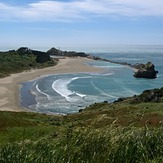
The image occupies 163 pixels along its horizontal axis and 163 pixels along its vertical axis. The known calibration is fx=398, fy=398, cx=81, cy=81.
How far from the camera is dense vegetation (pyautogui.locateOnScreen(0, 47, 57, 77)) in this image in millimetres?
125375

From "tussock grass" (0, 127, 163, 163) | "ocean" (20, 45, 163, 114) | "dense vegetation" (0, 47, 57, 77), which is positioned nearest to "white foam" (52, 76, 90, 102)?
"ocean" (20, 45, 163, 114)

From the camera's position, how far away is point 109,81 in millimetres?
104438

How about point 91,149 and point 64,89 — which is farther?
point 64,89

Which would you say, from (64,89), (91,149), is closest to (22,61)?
(64,89)

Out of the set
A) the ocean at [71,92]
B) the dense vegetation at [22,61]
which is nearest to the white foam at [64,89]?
the ocean at [71,92]

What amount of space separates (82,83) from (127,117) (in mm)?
61459

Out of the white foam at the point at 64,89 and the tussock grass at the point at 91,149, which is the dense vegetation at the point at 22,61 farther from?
the tussock grass at the point at 91,149

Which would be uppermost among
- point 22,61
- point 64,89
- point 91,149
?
point 91,149

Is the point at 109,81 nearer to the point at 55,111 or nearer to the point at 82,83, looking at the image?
the point at 82,83

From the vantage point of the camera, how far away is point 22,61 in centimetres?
14375

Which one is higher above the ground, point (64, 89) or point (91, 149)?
A: point (91, 149)

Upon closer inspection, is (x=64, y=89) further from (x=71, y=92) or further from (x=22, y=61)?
(x=22, y=61)

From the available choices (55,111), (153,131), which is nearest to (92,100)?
(55,111)

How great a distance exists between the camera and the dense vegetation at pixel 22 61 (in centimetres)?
Result: 12538
